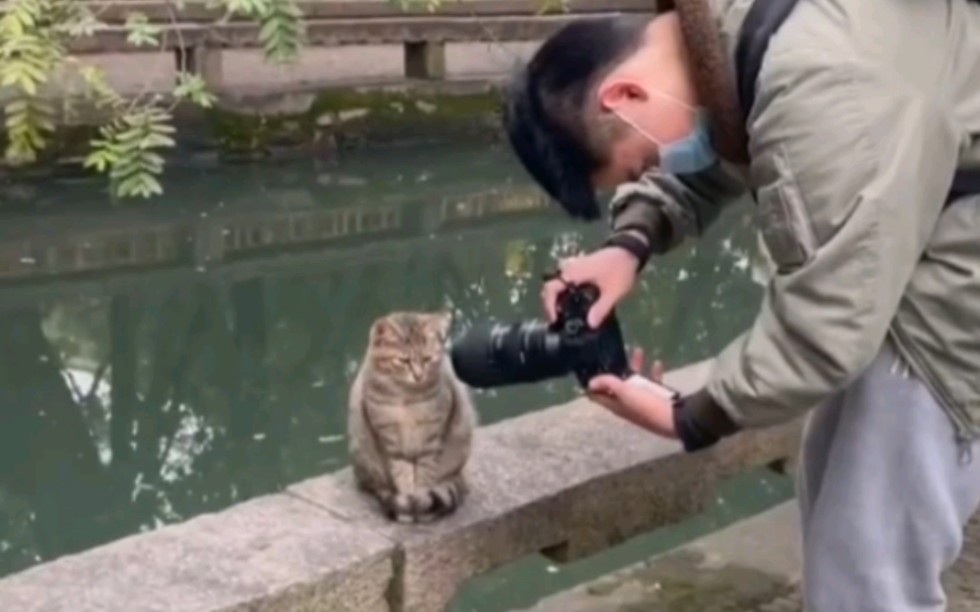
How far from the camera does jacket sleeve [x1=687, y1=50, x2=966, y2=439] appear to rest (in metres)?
1.70

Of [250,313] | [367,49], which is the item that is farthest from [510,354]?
[367,49]

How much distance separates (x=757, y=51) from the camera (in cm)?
179

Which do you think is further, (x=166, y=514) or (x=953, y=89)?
(x=166, y=514)

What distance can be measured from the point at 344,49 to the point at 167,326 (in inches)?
169

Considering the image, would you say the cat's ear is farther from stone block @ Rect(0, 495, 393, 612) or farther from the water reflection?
the water reflection

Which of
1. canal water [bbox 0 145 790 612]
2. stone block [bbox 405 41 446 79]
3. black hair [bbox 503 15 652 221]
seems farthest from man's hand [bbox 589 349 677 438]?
stone block [bbox 405 41 446 79]


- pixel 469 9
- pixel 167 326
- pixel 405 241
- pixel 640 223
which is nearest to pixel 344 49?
pixel 469 9

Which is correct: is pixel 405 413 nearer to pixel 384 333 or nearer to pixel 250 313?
pixel 384 333

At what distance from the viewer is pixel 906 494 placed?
1.94 metres

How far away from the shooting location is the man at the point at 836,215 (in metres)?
1.72

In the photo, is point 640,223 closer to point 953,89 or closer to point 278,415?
point 953,89

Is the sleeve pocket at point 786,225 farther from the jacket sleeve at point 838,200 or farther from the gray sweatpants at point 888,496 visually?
the gray sweatpants at point 888,496

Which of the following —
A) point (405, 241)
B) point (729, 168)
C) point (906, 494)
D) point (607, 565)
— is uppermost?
point (729, 168)

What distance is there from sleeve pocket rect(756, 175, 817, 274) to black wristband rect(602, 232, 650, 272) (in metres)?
0.56
